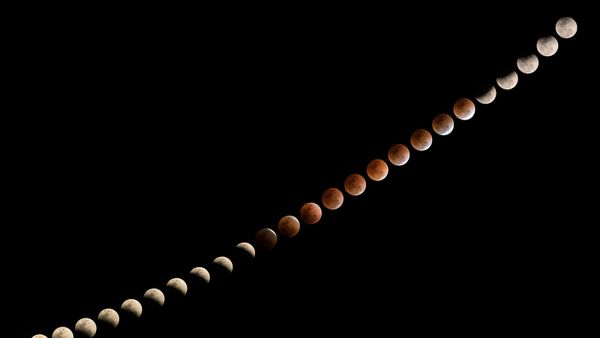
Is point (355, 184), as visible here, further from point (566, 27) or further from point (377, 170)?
point (566, 27)

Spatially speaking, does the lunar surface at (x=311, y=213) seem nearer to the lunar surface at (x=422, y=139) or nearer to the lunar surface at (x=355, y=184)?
the lunar surface at (x=355, y=184)

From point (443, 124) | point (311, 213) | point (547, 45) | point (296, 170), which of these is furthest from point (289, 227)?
point (547, 45)

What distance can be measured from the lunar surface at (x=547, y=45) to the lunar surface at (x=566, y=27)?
0.02m

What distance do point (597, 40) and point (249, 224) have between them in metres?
0.67

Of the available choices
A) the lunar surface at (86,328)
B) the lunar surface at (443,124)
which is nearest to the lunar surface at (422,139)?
the lunar surface at (443,124)

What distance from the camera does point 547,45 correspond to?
0.93 m

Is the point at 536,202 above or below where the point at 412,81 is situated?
below

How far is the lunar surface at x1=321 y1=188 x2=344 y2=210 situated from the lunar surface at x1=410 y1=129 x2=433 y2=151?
0.14 metres

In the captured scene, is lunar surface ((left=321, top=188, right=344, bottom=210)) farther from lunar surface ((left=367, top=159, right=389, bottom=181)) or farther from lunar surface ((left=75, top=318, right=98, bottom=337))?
lunar surface ((left=75, top=318, right=98, bottom=337))

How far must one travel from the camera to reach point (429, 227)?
1.00m

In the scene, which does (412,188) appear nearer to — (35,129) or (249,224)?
(249,224)

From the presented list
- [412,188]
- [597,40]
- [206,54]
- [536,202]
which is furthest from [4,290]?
[597,40]

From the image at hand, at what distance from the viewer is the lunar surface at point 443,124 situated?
0.94 meters

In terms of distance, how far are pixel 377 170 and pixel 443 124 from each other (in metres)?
0.13
